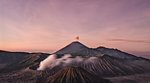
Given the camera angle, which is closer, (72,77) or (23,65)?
(72,77)

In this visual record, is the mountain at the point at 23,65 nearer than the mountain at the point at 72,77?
No

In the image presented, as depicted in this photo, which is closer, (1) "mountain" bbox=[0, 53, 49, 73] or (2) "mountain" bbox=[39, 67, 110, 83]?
(2) "mountain" bbox=[39, 67, 110, 83]

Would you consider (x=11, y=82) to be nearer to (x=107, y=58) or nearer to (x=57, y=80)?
(x=57, y=80)

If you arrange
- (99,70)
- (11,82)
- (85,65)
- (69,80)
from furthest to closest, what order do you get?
(85,65) → (99,70) → (11,82) → (69,80)

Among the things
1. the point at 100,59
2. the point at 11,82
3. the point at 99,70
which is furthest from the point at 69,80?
the point at 100,59

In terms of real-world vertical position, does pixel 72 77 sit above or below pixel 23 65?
above

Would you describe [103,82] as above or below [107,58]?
below

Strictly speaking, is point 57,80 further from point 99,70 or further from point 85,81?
point 99,70

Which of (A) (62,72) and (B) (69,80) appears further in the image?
(A) (62,72)

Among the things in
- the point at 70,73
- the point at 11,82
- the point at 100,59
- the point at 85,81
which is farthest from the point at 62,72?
the point at 100,59

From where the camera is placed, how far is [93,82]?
5966cm

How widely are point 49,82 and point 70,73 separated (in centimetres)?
1201

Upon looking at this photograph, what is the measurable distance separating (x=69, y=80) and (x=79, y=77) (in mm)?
6400

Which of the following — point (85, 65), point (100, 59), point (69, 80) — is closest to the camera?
point (69, 80)
